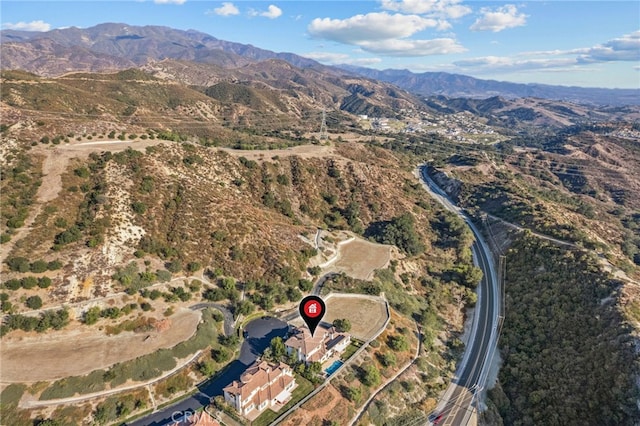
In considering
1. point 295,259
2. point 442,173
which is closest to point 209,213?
point 295,259

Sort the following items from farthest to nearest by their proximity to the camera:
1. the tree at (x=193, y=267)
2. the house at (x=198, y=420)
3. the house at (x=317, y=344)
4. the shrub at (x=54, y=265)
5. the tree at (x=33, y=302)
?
the tree at (x=193, y=267)
the shrub at (x=54, y=265)
the tree at (x=33, y=302)
the house at (x=317, y=344)
the house at (x=198, y=420)

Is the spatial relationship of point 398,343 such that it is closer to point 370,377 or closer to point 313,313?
point 370,377

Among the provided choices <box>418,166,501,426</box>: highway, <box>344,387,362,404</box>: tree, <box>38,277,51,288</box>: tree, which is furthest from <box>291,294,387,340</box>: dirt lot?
<box>38,277,51,288</box>: tree

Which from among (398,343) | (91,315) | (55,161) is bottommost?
(398,343)

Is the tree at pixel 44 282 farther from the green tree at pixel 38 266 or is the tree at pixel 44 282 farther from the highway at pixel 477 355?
the highway at pixel 477 355

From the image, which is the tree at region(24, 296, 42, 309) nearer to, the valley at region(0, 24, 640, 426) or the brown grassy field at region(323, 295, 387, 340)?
the valley at region(0, 24, 640, 426)

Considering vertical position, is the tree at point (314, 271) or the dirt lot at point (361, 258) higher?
the tree at point (314, 271)

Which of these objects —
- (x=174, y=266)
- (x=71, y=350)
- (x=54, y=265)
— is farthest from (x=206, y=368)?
(x=54, y=265)

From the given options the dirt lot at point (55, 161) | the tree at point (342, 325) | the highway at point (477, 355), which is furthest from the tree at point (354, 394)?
the dirt lot at point (55, 161)
